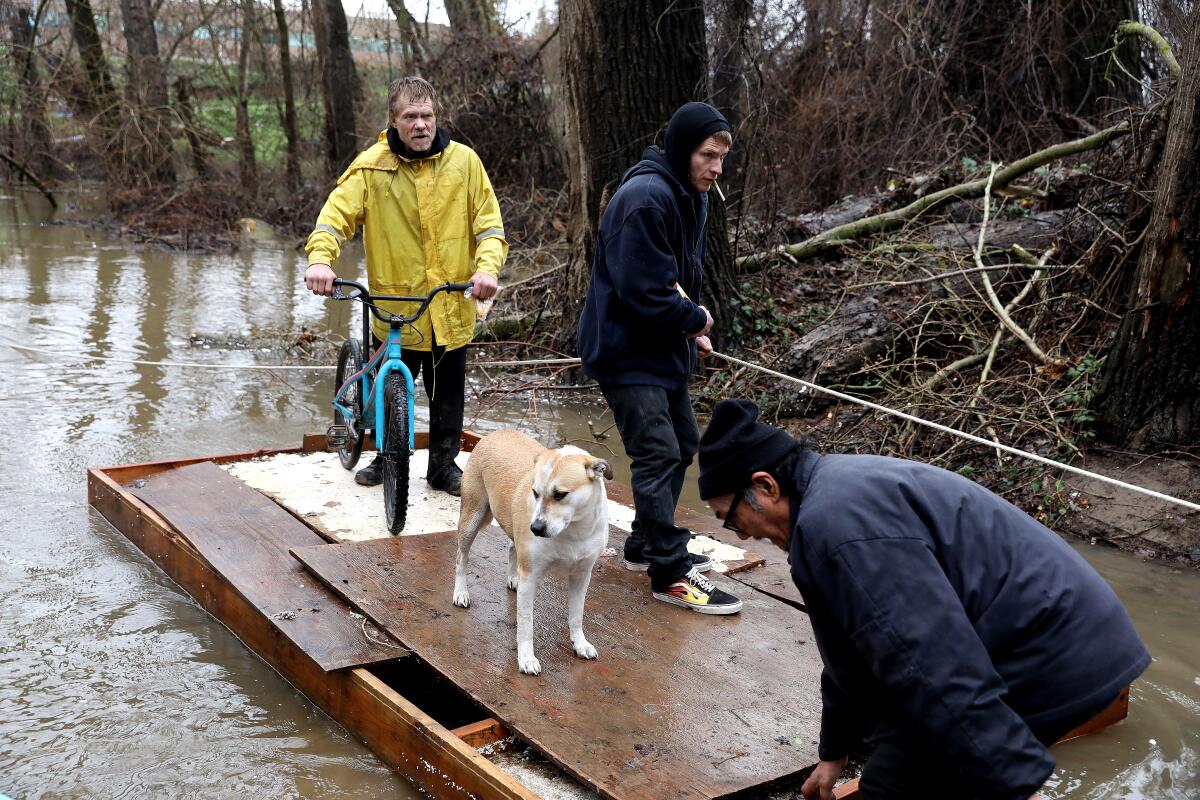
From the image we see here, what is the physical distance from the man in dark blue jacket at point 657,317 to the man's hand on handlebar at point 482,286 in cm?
96

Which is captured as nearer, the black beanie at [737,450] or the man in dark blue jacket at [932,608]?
the man in dark blue jacket at [932,608]

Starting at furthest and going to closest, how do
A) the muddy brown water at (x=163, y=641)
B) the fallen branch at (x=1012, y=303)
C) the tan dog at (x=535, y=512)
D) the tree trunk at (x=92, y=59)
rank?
1. the tree trunk at (x=92, y=59)
2. the fallen branch at (x=1012, y=303)
3. the muddy brown water at (x=163, y=641)
4. the tan dog at (x=535, y=512)

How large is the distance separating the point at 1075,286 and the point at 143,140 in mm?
18692

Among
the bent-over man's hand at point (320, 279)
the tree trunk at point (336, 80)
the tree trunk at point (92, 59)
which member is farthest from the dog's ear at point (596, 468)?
the tree trunk at point (92, 59)

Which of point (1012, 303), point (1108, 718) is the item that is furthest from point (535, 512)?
point (1012, 303)

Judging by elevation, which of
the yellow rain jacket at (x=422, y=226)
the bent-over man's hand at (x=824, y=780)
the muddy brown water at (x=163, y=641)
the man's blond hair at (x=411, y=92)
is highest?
the man's blond hair at (x=411, y=92)

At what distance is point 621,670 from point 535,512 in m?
0.81

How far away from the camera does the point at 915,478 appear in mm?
2498

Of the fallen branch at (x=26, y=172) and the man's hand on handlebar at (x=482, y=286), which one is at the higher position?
the fallen branch at (x=26, y=172)

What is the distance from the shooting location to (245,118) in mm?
23547

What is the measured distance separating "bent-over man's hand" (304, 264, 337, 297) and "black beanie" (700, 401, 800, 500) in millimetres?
3231

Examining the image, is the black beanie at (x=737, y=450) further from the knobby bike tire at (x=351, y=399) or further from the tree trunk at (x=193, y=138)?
the tree trunk at (x=193, y=138)

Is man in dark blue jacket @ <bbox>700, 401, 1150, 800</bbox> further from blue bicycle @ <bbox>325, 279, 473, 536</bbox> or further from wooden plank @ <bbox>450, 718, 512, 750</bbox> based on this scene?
blue bicycle @ <bbox>325, 279, 473, 536</bbox>

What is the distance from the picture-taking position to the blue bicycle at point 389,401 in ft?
18.2
